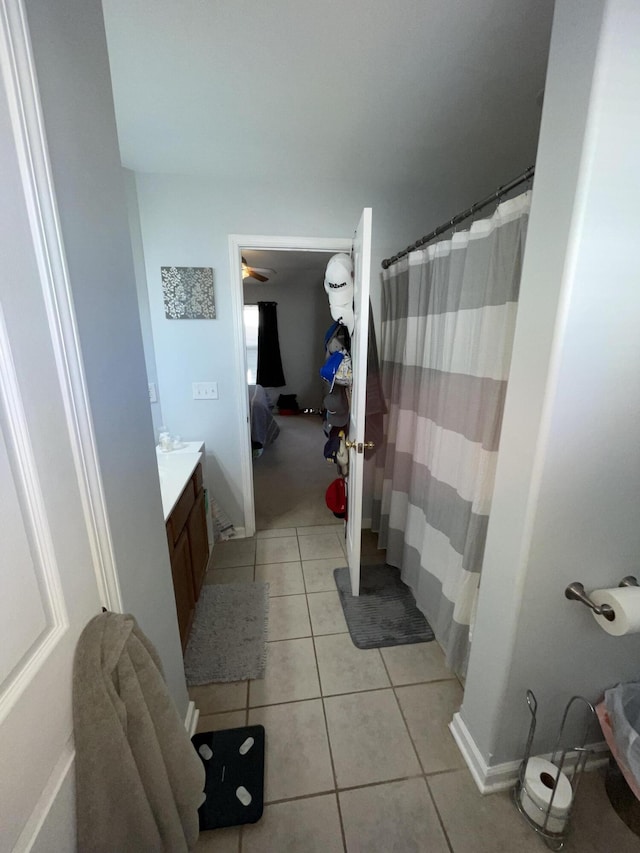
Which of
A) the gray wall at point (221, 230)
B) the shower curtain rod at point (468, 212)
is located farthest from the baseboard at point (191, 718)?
the shower curtain rod at point (468, 212)

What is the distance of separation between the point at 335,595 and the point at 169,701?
136 cm

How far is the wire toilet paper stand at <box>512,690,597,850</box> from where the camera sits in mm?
992

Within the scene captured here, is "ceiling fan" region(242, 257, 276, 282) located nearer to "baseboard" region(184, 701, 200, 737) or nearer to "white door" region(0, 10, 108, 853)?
"white door" region(0, 10, 108, 853)

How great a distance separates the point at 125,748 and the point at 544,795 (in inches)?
48.1

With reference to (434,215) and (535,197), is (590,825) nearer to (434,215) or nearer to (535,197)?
(535,197)

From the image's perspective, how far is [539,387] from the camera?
840 mm

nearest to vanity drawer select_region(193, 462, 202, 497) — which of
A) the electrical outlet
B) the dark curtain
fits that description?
the electrical outlet

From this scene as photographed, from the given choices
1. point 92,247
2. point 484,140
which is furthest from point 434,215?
point 92,247

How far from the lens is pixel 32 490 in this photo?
53 centimetres

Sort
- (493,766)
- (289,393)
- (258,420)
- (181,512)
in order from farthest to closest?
1. (289,393)
2. (258,420)
3. (181,512)
4. (493,766)

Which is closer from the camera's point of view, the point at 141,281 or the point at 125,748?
the point at 125,748

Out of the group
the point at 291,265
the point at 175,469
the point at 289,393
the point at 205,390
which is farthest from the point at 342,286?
the point at 289,393

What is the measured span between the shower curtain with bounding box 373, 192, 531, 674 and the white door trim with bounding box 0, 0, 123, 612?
47.6 inches

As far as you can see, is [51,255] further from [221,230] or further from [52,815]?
[221,230]
